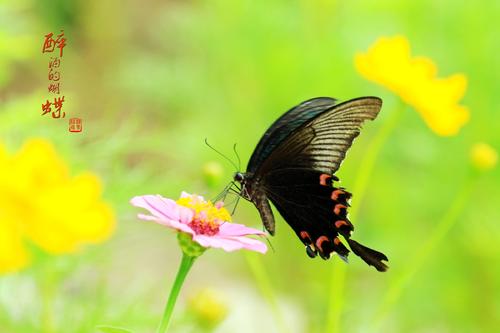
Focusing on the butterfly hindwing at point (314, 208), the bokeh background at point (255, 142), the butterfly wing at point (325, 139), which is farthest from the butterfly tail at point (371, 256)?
the bokeh background at point (255, 142)

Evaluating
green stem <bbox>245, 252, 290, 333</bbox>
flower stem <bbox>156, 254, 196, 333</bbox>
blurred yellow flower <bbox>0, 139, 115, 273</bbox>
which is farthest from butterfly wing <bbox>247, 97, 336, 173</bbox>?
blurred yellow flower <bbox>0, 139, 115, 273</bbox>

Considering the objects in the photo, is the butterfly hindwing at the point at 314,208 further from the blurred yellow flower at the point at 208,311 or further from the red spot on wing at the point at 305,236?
the blurred yellow flower at the point at 208,311

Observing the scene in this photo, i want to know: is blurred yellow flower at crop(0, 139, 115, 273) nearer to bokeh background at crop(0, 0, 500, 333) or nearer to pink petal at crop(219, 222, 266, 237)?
pink petal at crop(219, 222, 266, 237)

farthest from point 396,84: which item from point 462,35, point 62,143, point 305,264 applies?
point 305,264

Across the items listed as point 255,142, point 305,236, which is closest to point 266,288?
point 305,236

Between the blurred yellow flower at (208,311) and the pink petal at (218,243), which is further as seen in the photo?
the blurred yellow flower at (208,311)

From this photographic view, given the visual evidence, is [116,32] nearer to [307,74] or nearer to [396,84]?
[307,74]
